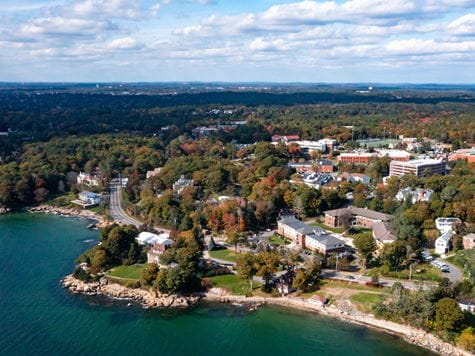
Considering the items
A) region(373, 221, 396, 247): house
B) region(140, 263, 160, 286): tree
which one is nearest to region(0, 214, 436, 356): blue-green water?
region(140, 263, 160, 286): tree

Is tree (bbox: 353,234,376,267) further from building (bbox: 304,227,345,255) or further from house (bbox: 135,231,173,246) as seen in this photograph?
house (bbox: 135,231,173,246)

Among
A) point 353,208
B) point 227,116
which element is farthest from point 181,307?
point 227,116

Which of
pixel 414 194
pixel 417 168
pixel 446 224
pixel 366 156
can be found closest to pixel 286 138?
pixel 366 156

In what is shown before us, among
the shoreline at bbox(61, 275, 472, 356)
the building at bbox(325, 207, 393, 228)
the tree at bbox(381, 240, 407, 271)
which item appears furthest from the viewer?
the building at bbox(325, 207, 393, 228)

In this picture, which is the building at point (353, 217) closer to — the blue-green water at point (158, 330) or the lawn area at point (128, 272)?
the blue-green water at point (158, 330)

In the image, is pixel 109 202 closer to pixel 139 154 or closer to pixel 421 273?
pixel 139 154

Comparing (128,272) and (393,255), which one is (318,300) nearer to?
(393,255)
